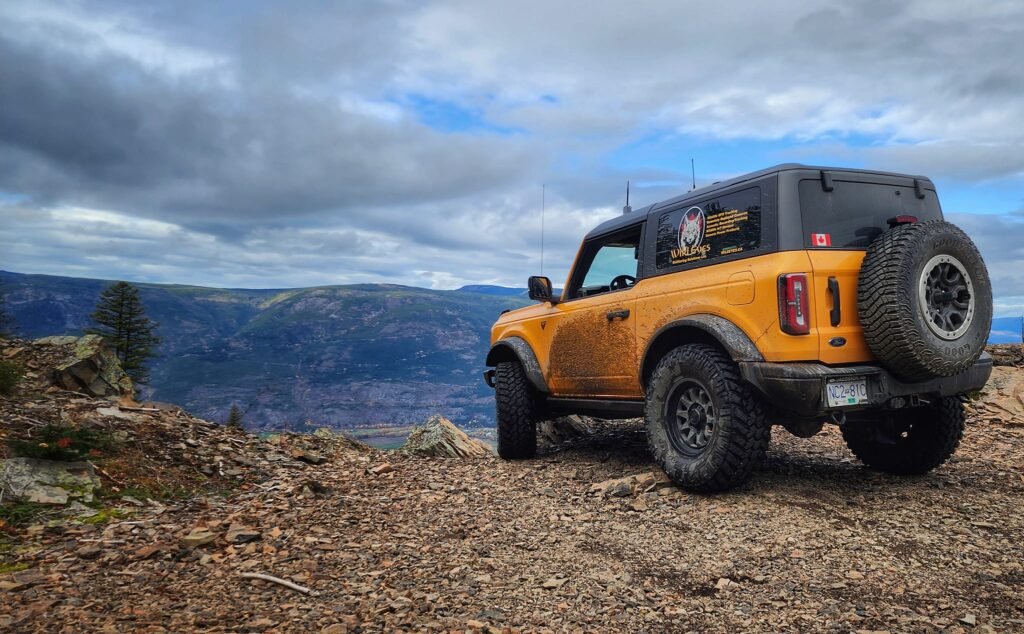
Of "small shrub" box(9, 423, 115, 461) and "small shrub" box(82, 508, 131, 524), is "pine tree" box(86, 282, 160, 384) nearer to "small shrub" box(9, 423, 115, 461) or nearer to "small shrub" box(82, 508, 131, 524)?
"small shrub" box(9, 423, 115, 461)

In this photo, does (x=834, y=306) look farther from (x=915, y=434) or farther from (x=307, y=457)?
(x=307, y=457)

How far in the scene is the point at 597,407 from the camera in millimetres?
5922

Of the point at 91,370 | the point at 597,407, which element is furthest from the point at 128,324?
the point at 597,407

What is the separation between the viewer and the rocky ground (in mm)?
2766

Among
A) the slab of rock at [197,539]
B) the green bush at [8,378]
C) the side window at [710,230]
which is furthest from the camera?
the green bush at [8,378]

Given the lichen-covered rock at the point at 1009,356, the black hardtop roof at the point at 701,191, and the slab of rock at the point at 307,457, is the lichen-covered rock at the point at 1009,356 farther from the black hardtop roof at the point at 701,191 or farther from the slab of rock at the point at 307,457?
the slab of rock at the point at 307,457

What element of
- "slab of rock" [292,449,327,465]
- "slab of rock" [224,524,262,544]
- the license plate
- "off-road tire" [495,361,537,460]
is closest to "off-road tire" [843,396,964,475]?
the license plate

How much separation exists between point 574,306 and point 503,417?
1532mm

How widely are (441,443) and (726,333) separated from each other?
4.72 m

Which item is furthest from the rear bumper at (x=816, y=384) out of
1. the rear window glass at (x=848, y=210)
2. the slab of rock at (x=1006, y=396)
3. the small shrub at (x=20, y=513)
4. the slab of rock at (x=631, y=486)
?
the small shrub at (x=20, y=513)

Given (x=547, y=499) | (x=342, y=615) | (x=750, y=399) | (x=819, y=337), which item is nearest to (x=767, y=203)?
(x=819, y=337)

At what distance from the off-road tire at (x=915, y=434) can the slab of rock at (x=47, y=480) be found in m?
5.85

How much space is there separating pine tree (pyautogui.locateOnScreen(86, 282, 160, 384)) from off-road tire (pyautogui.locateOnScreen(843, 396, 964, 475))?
35.9 meters

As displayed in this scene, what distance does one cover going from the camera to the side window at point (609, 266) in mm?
5867
